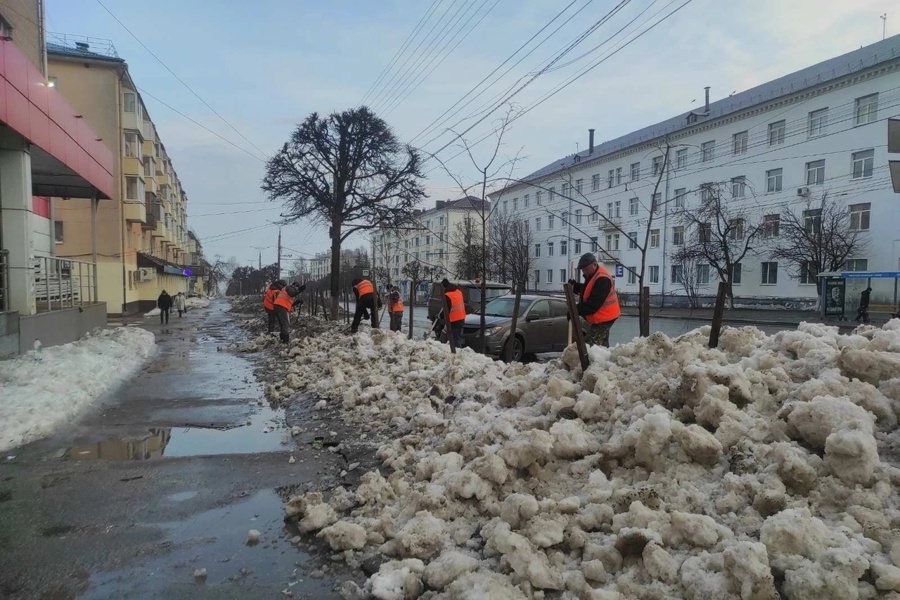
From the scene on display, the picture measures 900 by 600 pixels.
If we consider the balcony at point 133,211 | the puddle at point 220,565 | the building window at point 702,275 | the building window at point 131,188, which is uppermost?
the building window at point 131,188

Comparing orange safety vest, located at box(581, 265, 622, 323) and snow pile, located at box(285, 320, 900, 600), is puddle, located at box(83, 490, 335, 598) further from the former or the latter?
orange safety vest, located at box(581, 265, 622, 323)

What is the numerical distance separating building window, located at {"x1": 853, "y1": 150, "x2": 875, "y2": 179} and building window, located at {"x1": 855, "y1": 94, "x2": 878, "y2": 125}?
170 cm

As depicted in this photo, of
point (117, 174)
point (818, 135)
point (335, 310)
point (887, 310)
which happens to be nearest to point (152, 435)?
point (335, 310)

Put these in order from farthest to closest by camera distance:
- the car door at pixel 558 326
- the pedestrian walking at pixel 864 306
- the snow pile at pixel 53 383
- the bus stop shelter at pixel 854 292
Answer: the bus stop shelter at pixel 854 292
the pedestrian walking at pixel 864 306
the car door at pixel 558 326
the snow pile at pixel 53 383

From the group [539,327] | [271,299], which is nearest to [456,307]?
[539,327]

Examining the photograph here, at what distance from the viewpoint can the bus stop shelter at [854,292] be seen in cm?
2303

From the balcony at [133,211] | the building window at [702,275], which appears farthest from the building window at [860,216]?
the balcony at [133,211]

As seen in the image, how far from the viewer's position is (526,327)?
11797 mm

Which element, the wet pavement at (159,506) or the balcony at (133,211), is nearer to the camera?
the wet pavement at (159,506)

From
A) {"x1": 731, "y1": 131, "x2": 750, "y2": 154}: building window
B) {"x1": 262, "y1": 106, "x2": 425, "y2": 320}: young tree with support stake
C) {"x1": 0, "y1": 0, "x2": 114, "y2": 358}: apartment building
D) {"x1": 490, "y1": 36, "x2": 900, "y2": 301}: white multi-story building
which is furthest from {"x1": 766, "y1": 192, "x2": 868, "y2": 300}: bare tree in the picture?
{"x1": 0, "y1": 0, "x2": 114, "y2": 358}: apartment building

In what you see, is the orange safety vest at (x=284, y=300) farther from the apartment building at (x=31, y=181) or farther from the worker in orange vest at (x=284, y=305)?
the apartment building at (x=31, y=181)

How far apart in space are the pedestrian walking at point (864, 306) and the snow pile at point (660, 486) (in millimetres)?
22033

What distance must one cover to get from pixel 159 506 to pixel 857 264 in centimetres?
3764

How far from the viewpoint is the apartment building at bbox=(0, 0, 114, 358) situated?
354 inches
